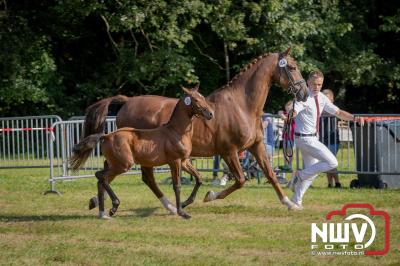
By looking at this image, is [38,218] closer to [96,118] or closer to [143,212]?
[143,212]

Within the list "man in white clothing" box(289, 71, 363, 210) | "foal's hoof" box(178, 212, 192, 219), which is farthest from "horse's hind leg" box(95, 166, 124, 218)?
"man in white clothing" box(289, 71, 363, 210)

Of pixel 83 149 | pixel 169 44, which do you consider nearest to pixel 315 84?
pixel 83 149

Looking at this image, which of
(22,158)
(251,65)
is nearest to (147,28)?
(22,158)

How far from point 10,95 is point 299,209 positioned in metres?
17.7

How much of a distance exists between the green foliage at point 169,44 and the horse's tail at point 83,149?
14.2 meters

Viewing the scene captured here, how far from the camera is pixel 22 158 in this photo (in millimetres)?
21062

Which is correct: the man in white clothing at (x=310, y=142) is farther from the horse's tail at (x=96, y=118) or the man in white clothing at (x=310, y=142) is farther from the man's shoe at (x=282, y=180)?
the man's shoe at (x=282, y=180)

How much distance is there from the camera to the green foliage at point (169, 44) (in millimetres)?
27906

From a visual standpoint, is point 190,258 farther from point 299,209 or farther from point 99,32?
point 99,32

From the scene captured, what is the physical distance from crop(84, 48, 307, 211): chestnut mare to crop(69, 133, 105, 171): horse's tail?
0.60 m

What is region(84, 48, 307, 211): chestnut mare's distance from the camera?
13.0m

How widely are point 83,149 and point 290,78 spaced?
3331mm

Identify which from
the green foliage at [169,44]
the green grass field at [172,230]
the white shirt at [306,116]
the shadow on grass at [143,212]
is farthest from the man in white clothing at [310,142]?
the green foliage at [169,44]

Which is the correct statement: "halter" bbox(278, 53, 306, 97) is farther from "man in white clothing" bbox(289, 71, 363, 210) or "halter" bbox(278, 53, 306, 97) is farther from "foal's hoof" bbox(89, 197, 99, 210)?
"foal's hoof" bbox(89, 197, 99, 210)
